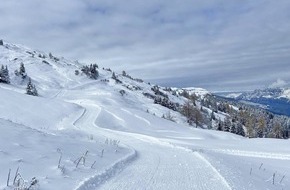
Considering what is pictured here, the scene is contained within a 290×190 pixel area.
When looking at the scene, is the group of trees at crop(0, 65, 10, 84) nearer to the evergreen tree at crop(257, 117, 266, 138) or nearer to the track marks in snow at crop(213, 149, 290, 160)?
the evergreen tree at crop(257, 117, 266, 138)

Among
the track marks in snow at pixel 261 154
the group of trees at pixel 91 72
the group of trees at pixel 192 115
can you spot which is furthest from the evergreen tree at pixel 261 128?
the track marks in snow at pixel 261 154

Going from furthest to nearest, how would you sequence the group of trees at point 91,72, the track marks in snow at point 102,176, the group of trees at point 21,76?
the group of trees at point 91,72 < the group of trees at point 21,76 < the track marks in snow at point 102,176

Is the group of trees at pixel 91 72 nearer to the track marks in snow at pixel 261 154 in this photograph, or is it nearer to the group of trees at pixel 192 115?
the group of trees at pixel 192 115

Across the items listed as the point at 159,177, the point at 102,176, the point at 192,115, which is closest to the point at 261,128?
the point at 192,115

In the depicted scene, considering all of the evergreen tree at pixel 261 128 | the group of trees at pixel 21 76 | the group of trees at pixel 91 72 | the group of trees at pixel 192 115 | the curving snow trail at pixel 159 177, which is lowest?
the evergreen tree at pixel 261 128

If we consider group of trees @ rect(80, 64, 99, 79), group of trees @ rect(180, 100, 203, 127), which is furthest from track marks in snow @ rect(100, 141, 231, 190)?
group of trees @ rect(80, 64, 99, 79)

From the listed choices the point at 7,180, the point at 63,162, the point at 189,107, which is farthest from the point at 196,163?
the point at 189,107

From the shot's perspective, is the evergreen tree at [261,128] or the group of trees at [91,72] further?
the group of trees at [91,72]

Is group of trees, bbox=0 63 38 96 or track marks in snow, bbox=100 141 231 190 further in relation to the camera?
group of trees, bbox=0 63 38 96

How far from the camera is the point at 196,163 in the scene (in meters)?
15.9

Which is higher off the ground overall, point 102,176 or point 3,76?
point 3,76

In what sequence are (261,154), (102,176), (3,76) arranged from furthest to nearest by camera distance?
(3,76) → (261,154) → (102,176)

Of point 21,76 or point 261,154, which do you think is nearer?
point 261,154

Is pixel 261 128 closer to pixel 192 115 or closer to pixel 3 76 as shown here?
pixel 192 115
